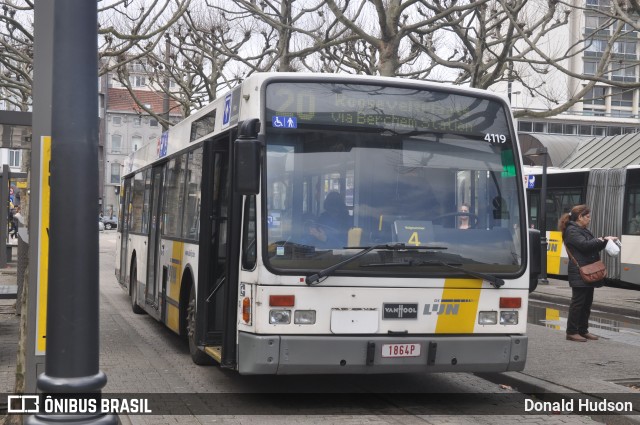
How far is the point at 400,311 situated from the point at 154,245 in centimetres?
554

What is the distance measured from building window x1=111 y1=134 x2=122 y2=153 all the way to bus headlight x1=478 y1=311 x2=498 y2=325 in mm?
91490

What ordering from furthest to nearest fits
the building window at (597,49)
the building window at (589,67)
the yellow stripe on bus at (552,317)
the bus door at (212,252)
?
1. the building window at (589,67)
2. the building window at (597,49)
3. the yellow stripe on bus at (552,317)
4. the bus door at (212,252)

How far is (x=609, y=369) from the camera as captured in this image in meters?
9.32

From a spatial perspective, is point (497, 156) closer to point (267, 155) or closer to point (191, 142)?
point (267, 155)

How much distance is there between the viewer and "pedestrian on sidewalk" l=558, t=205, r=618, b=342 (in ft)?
36.5

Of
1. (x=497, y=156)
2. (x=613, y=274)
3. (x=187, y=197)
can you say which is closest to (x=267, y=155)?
(x=497, y=156)

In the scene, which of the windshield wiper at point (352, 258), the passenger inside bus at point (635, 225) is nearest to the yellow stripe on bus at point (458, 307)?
the windshield wiper at point (352, 258)

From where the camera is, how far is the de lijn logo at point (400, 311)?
7.24 metres

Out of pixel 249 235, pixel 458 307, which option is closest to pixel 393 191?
pixel 458 307

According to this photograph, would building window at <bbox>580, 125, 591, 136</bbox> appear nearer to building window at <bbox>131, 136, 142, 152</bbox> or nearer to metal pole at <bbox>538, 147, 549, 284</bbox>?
building window at <bbox>131, 136, 142, 152</bbox>

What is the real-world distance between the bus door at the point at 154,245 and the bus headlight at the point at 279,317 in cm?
456

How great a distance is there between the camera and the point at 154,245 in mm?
11977

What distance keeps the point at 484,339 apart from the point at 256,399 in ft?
6.74

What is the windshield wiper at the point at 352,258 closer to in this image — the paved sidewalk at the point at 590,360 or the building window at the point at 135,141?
the paved sidewalk at the point at 590,360
